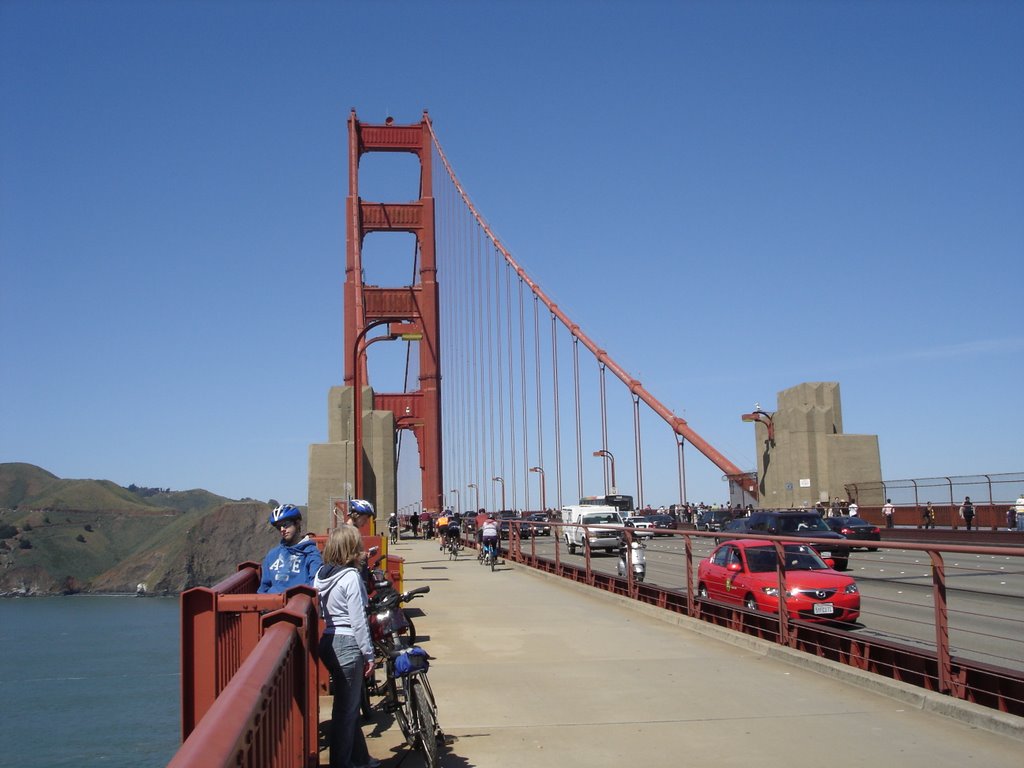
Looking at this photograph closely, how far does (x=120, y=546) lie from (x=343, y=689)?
94155 mm

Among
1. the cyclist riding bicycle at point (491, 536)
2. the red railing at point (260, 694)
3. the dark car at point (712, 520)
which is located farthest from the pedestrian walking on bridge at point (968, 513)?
the red railing at point (260, 694)

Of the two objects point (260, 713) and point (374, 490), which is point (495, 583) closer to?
point (260, 713)

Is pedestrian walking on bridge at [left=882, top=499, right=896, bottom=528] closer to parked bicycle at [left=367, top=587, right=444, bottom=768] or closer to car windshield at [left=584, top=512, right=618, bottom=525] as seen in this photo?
car windshield at [left=584, top=512, right=618, bottom=525]

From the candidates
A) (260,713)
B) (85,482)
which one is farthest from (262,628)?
(85,482)

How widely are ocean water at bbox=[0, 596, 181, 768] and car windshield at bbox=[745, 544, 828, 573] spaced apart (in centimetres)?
999

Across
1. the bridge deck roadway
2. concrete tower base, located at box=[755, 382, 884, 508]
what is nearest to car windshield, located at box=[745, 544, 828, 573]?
the bridge deck roadway

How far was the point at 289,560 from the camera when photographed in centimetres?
618

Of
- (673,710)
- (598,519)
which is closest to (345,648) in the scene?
(673,710)

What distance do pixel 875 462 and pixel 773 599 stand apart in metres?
33.8

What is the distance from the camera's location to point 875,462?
4369 centimetres

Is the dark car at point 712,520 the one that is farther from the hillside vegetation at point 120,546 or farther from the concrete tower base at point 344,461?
the hillside vegetation at point 120,546

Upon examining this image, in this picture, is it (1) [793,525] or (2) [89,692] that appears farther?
(2) [89,692]

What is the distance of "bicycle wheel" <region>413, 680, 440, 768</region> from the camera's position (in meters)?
5.79

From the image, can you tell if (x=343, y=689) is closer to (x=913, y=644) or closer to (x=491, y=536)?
(x=913, y=644)
